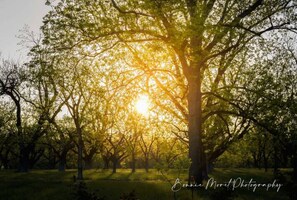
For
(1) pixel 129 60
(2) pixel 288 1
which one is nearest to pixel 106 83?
(1) pixel 129 60

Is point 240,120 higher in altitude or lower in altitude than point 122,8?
lower

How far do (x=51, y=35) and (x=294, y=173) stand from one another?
13420 mm

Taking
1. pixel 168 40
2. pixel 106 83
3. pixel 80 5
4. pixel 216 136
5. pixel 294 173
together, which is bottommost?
pixel 294 173

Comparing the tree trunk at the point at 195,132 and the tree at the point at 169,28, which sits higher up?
the tree at the point at 169,28

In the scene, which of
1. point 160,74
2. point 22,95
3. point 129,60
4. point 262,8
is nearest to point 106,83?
point 129,60

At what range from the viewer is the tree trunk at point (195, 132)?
778 inches

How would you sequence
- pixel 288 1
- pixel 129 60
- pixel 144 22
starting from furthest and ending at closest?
pixel 129 60 → pixel 288 1 → pixel 144 22

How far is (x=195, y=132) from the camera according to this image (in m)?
20.5

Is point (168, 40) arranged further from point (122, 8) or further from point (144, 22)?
point (122, 8)

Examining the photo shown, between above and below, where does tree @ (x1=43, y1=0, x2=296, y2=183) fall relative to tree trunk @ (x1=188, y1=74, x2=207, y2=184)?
above

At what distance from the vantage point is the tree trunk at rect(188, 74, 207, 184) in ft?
64.8

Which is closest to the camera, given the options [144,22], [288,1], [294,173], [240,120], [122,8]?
[294,173]

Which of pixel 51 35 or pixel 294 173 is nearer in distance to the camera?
pixel 294 173

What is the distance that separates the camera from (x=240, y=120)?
1117 inches
